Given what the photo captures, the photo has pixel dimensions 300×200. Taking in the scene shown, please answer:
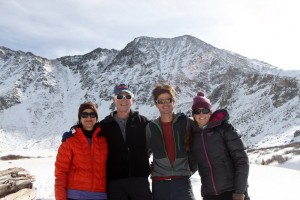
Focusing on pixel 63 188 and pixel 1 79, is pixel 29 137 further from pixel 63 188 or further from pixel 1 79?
pixel 63 188

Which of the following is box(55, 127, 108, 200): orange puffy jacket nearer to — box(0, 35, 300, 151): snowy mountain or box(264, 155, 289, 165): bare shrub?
box(264, 155, 289, 165): bare shrub

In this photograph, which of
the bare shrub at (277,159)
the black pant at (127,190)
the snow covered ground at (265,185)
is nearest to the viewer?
the black pant at (127,190)

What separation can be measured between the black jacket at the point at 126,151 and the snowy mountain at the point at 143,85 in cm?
3114

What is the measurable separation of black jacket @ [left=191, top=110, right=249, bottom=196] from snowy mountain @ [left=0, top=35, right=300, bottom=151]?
3097 centimetres

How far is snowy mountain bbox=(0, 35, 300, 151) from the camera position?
4547cm

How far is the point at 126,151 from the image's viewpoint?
520 centimetres

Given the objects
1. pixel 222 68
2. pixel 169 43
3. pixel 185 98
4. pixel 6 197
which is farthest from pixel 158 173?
pixel 169 43

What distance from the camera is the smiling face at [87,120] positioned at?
5266 mm

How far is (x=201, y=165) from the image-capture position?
16.9 ft

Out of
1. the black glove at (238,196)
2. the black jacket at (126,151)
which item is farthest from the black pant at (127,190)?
the black glove at (238,196)

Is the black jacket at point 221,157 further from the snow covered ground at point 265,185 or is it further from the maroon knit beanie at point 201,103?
the snow covered ground at point 265,185

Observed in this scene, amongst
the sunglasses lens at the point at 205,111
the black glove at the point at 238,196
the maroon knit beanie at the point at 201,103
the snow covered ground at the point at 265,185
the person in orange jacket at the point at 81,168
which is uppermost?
the maroon knit beanie at the point at 201,103

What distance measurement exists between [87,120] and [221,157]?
1.99 metres

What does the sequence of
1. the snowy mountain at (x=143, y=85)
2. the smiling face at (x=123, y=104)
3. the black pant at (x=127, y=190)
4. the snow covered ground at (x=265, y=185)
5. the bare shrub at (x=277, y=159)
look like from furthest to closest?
1. the snowy mountain at (x=143, y=85)
2. the bare shrub at (x=277, y=159)
3. the snow covered ground at (x=265, y=185)
4. the smiling face at (x=123, y=104)
5. the black pant at (x=127, y=190)
